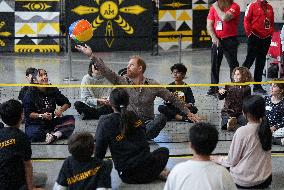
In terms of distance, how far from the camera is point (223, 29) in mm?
11195

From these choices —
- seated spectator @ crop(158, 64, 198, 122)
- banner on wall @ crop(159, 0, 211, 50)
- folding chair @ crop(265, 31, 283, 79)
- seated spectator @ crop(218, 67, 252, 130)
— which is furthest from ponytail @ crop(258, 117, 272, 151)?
banner on wall @ crop(159, 0, 211, 50)

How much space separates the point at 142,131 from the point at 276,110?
2425mm

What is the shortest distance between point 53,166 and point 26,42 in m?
8.74

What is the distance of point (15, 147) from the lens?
19.4 ft

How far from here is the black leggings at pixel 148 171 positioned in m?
6.63

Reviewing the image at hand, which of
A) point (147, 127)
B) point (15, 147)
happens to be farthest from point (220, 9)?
point (15, 147)

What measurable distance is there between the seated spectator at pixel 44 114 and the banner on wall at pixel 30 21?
7.23 metres

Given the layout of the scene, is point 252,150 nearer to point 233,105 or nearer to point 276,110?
point 276,110

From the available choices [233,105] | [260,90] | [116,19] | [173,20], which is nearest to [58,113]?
[233,105]

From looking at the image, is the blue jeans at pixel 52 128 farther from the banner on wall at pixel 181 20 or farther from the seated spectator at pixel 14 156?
the banner on wall at pixel 181 20

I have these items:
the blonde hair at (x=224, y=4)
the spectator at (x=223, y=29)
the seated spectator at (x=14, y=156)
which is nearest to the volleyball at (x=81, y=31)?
the spectator at (x=223, y=29)

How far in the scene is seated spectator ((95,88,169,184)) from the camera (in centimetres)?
655

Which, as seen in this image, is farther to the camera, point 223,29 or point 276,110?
point 223,29

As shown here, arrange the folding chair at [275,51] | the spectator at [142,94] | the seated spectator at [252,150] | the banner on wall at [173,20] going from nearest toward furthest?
the seated spectator at [252,150] → the spectator at [142,94] → the folding chair at [275,51] → the banner on wall at [173,20]
